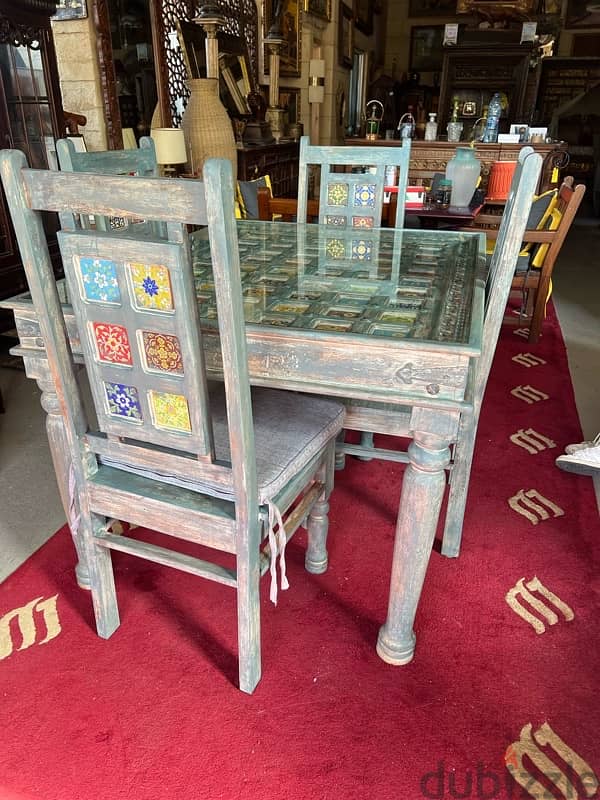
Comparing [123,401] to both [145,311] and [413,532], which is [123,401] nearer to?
[145,311]

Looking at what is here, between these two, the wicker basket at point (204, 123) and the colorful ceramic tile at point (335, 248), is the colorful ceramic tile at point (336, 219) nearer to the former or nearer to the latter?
the colorful ceramic tile at point (335, 248)

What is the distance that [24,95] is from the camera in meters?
2.73

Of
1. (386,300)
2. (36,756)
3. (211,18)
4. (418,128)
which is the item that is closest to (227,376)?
(386,300)

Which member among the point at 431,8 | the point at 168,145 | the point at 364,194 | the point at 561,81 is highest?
the point at 431,8

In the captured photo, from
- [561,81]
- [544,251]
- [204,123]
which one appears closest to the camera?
[544,251]

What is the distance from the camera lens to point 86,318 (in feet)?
3.25

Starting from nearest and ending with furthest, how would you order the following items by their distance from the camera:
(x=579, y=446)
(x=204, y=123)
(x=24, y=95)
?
(x=579, y=446) < (x=24, y=95) < (x=204, y=123)

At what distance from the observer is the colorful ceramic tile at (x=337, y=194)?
2.30 m

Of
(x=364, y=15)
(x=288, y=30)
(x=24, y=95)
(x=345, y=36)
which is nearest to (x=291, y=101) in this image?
(x=288, y=30)

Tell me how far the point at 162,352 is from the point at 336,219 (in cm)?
157

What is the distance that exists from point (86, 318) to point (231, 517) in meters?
0.44

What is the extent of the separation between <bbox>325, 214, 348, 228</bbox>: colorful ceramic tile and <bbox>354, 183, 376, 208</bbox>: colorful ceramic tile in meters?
0.07

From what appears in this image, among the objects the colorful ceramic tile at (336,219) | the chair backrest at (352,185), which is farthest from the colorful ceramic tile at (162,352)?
the colorful ceramic tile at (336,219)

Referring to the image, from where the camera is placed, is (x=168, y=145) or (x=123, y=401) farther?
(x=168, y=145)
